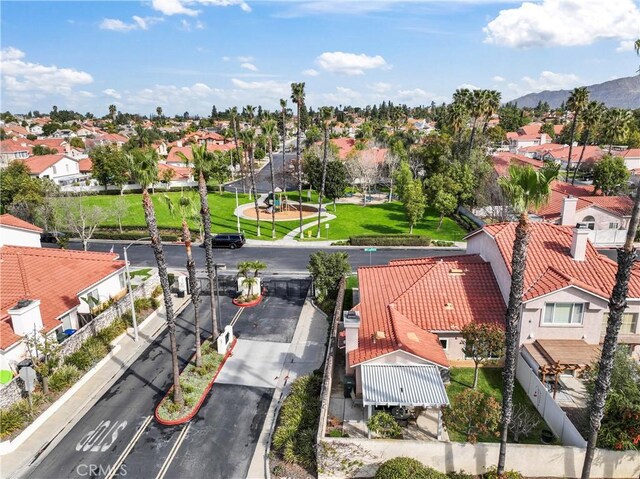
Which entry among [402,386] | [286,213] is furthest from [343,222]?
[402,386]

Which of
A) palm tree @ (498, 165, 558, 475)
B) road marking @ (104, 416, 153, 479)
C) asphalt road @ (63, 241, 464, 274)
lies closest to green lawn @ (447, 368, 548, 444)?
palm tree @ (498, 165, 558, 475)

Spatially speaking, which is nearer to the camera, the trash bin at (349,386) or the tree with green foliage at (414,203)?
the trash bin at (349,386)

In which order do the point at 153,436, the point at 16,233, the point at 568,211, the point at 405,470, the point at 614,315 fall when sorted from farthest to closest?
the point at 16,233 < the point at 568,211 < the point at 153,436 < the point at 405,470 < the point at 614,315

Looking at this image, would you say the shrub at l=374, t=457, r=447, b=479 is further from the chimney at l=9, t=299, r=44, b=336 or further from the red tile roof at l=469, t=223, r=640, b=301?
the chimney at l=9, t=299, r=44, b=336

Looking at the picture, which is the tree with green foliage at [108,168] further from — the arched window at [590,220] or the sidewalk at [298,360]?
the arched window at [590,220]

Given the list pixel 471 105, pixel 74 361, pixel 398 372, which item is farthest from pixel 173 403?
pixel 471 105

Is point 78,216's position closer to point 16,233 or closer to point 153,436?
point 16,233

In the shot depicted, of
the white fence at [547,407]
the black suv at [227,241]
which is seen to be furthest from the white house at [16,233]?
the white fence at [547,407]
